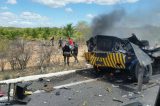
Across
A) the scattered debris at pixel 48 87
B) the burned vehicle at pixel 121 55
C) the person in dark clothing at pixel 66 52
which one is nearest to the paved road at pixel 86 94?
the scattered debris at pixel 48 87

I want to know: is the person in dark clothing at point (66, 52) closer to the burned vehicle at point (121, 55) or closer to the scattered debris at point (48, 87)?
the burned vehicle at point (121, 55)

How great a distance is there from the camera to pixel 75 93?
10.2 metres

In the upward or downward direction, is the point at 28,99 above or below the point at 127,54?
below

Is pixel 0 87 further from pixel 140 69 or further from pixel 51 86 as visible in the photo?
pixel 140 69

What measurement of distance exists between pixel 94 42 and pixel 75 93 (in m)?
4.10

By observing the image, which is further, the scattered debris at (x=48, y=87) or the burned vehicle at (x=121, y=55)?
the burned vehicle at (x=121, y=55)

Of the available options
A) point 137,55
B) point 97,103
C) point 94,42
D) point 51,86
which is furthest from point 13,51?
point 97,103

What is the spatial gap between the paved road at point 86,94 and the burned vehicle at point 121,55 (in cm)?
69

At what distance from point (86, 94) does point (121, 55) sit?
305 centimetres

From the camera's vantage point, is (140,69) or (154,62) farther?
(154,62)

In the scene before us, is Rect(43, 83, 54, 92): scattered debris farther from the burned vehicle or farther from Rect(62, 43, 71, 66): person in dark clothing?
Rect(62, 43, 71, 66): person in dark clothing

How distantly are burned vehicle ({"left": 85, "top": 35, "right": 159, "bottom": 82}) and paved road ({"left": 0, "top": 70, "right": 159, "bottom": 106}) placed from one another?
69cm

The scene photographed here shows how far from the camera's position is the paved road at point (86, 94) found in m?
9.01

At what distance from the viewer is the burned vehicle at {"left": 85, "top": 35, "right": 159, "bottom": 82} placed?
12.4 m
